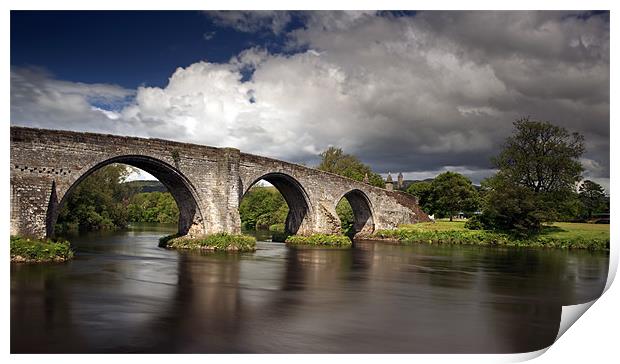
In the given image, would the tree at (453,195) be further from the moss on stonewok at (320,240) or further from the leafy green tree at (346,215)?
the moss on stonewok at (320,240)

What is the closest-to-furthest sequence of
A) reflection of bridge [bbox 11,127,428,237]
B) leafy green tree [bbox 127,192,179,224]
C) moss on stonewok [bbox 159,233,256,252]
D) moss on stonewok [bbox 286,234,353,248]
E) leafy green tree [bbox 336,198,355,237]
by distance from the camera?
1. reflection of bridge [bbox 11,127,428,237]
2. moss on stonewok [bbox 159,233,256,252]
3. moss on stonewok [bbox 286,234,353,248]
4. leafy green tree [bbox 336,198,355,237]
5. leafy green tree [bbox 127,192,179,224]

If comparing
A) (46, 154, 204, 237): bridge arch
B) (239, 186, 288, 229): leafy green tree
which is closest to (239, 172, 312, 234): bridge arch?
(46, 154, 204, 237): bridge arch

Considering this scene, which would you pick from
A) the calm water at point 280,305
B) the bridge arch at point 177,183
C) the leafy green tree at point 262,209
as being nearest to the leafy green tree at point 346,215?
the leafy green tree at point 262,209

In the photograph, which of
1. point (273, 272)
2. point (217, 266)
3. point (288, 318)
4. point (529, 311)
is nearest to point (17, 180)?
point (217, 266)

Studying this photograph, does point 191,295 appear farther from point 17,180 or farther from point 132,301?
point 17,180

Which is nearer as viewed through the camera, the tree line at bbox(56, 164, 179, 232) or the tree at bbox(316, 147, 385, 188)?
the tree line at bbox(56, 164, 179, 232)

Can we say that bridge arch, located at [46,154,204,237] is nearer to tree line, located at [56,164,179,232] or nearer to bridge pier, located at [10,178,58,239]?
bridge pier, located at [10,178,58,239]

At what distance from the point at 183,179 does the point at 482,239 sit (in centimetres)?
1879

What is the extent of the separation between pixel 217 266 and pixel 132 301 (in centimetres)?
559

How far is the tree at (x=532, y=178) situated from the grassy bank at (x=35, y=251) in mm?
21791

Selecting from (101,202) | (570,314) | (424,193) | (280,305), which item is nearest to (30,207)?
(280,305)

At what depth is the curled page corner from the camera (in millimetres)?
9445

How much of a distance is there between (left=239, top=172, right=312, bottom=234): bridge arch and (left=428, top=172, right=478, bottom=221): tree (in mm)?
23554

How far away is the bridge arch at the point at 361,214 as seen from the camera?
3506 centimetres
